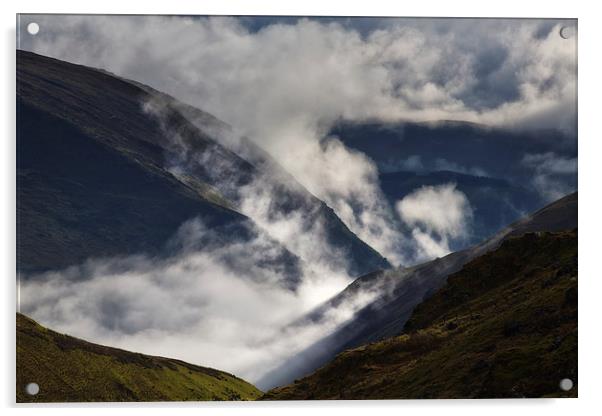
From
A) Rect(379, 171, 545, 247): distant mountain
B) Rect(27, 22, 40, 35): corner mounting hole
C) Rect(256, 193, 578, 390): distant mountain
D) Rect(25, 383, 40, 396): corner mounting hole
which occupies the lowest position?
Rect(25, 383, 40, 396): corner mounting hole

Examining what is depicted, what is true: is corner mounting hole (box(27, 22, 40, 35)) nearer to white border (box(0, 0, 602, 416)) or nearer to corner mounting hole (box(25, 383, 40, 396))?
white border (box(0, 0, 602, 416))

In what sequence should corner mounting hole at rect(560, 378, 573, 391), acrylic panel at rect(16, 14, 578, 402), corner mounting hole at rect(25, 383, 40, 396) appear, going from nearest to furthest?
1. corner mounting hole at rect(25, 383, 40, 396)
2. corner mounting hole at rect(560, 378, 573, 391)
3. acrylic panel at rect(16, 14, 578, 402)

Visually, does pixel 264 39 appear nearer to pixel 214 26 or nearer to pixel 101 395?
pixel 214 26

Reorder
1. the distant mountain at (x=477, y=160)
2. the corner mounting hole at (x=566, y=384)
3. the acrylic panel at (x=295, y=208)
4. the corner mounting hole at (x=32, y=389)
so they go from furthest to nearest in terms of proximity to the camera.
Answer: the distant mountain at (x=477, y=160) → the acrylic panel at (x=295, y=208) → the corner mounting hole at (x=566, y=384) → the corner mounting hole at (x=32, y=389)

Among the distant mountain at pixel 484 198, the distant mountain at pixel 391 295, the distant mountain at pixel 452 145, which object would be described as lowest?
the distant mountain at pixel 391 295

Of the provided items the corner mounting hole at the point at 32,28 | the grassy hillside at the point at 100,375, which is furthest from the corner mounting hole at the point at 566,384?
the corner mounting hole at the point at 32,28

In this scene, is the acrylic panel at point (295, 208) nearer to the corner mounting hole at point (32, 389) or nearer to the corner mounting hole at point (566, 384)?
the corner mounting hole at point (32, 389)

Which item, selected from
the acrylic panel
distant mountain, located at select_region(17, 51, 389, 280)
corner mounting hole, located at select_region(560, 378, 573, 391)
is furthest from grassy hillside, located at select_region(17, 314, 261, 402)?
corner mounting hole, located at select_region(560, 378, 573, 391)
